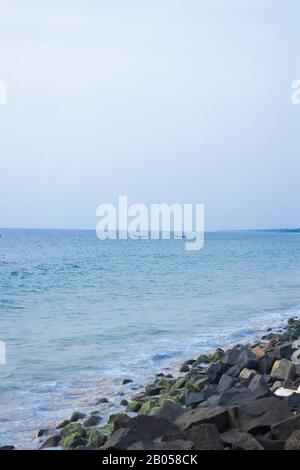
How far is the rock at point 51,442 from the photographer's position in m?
7.46

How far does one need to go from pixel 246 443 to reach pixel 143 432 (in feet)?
3.39

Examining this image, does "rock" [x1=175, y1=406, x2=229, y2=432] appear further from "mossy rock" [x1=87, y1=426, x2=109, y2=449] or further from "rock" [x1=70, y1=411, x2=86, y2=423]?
"rock" [x1=70, y1=411, x2=86, y2=423]

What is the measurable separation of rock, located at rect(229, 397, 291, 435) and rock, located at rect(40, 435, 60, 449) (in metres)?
2.26

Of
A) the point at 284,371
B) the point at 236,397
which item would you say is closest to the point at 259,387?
the point at 236,397

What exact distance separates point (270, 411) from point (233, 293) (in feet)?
71.4

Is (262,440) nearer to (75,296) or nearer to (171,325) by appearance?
(171,325)

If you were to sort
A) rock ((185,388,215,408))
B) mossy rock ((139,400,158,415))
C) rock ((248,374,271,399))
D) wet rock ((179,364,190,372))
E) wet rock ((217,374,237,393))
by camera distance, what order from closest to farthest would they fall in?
rock ((248,374,271,399))
rock ((185,388,215,408))
mossy rock ((139,400,158,415))
wet rock ((217,374,237,393))
wet rock ((179,364,190,372))

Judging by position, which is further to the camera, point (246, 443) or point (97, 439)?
point (97, 439)

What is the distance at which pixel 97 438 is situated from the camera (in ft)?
23.1

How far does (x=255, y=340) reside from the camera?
15.3 meters

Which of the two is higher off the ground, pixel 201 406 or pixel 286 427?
pixel 286 427

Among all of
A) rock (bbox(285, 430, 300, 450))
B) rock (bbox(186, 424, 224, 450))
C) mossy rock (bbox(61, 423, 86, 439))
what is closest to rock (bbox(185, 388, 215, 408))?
mossy rock (bbox(61, 423, 86, 439))

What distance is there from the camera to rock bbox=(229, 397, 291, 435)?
19.6 feet

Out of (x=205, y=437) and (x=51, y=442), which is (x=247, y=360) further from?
(x=205, y=437)
